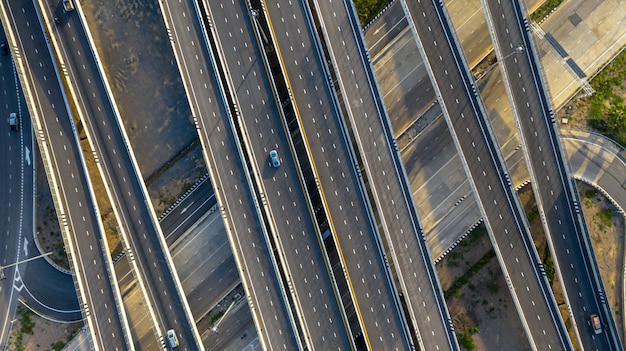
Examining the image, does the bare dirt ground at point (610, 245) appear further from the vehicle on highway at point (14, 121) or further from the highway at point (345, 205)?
the vehicle on highway at point (14, 121)

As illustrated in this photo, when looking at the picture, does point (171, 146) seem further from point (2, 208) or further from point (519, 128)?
point (519, 128)

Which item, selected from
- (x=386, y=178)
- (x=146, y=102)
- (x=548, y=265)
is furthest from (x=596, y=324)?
(x=146, y=102)

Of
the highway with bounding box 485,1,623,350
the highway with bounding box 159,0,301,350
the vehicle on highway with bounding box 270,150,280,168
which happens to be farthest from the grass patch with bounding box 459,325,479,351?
the vehicle on highway with bounding box 270,150,280,168

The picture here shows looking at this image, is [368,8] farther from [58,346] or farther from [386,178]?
[58,346]

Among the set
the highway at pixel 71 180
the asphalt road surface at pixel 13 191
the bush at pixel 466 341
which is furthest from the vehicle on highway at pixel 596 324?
the asphalt road surface at pixel 13 191

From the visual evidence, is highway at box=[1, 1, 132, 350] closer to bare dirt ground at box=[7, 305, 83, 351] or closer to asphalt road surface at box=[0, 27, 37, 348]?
asphalt road surface at box=[0, 27, 37, 348]

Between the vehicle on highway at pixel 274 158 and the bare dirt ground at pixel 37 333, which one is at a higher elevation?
the vehicle on highway at pixel 274 158

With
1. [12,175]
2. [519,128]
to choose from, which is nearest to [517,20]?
[519,128]
